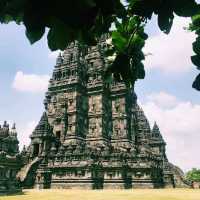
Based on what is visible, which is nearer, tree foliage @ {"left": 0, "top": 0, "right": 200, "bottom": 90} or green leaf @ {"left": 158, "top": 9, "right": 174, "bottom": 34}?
tree foliage @ {"left": 0, "top": 0, "right": 200, "bottom": 90}

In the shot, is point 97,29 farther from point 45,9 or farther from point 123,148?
point 123,148

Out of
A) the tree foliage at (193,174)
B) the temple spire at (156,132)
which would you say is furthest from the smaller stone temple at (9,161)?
the tree foliage at (193,174)

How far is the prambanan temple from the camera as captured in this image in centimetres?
3125

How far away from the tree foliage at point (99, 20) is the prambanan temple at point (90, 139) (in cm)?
2858

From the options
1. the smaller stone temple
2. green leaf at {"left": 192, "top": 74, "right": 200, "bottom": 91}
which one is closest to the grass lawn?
the smaller stone temple

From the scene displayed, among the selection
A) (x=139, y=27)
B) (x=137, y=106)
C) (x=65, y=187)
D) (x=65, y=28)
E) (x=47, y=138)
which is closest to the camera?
(x=65, y=28)

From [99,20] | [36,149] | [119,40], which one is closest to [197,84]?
[119,40]

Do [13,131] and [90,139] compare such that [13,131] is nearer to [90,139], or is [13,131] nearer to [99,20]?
[90,139]

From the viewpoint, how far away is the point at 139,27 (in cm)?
257

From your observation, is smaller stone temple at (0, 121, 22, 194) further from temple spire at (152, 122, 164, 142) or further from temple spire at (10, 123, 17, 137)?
→ temple spire at (152, 122, 164, 142)

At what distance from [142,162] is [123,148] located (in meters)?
4.95

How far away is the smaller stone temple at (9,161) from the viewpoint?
1110 inches

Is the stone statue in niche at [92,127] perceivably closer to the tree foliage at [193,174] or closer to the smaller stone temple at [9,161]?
the smaller stone temple at [9,161]

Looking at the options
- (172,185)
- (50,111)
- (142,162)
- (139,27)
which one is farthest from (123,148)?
(139,27)
